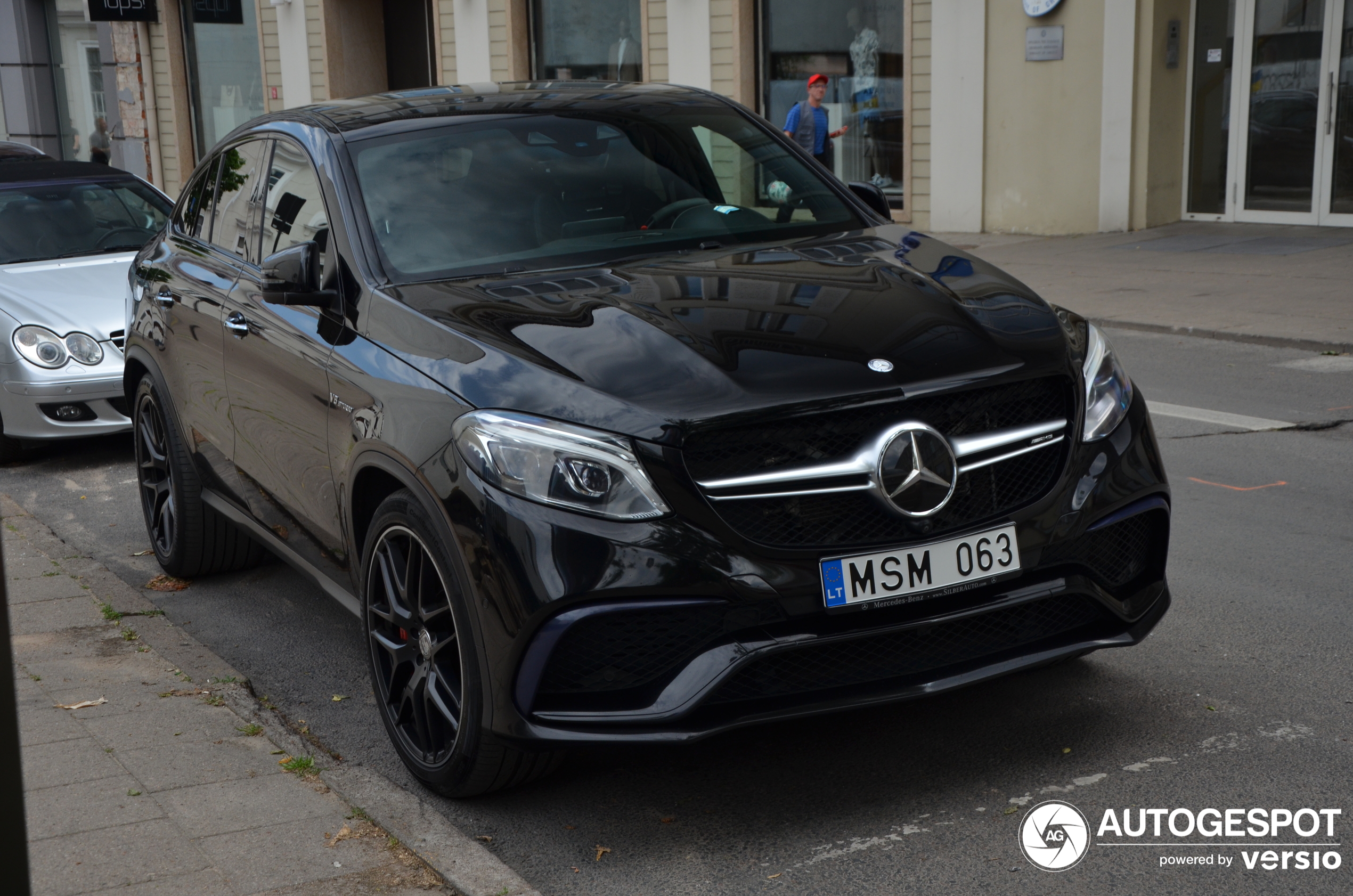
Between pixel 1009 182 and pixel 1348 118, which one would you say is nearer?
pixel 1348 118

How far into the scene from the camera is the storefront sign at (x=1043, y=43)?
16.5 metres

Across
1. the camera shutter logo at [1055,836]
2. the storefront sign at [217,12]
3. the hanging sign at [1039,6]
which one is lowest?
the camera shutter logo at [1055,836]

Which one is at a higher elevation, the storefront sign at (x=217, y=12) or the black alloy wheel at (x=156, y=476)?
the storefront sign at (x=217, y=12)

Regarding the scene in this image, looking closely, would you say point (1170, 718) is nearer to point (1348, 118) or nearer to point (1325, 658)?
point (1325, 658)

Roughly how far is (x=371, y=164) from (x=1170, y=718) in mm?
2803

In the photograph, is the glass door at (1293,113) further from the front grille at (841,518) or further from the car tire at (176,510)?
the front grille at (841,518)

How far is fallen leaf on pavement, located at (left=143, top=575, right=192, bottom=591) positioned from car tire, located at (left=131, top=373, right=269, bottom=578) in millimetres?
30

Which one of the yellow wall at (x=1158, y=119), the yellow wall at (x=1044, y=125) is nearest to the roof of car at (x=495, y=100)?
the yellow wall at (x=1158, y=119)

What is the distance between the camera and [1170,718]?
3926mm

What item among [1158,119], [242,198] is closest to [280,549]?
[242,198]

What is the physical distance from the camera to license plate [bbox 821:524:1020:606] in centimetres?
320

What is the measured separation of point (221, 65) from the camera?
94.5ft

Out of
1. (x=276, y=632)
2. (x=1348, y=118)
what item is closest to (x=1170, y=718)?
(x=276, y=632)

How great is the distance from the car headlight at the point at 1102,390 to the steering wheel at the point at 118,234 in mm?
7420
